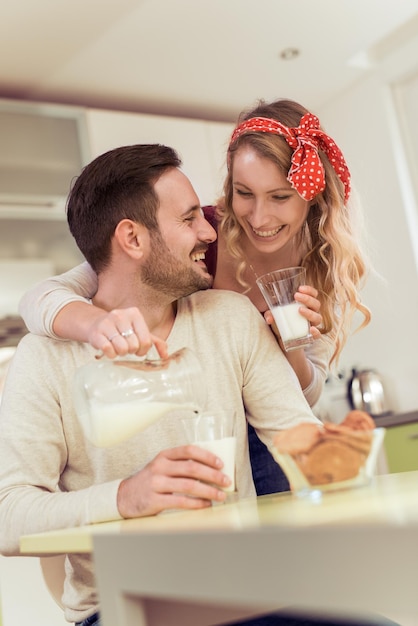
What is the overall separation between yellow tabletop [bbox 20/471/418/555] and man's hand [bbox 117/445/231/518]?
0.07 ft

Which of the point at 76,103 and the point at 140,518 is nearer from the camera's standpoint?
the point at 140,518

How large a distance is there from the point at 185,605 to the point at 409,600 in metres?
0.44

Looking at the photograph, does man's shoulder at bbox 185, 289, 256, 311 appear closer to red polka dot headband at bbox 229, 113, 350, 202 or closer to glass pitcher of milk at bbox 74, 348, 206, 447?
red polka dot headband at bbox 229, 113, 350, 202

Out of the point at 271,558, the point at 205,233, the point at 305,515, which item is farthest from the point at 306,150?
the point at 271,558

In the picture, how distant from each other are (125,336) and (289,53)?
2.93 meters

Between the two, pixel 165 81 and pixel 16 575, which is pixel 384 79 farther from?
pixel 16 575

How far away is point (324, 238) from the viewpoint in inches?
71.5

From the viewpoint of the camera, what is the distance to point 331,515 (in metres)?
0.68

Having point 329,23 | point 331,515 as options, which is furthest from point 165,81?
point 331,515

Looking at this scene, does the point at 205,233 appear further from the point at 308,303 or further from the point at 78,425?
the point at 78,425

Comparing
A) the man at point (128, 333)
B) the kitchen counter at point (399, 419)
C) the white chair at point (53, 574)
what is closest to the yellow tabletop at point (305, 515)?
the man at point (128, 333)

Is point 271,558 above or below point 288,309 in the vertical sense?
below

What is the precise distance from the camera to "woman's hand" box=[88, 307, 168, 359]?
113cm

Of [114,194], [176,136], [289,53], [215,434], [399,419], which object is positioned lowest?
[399,419]
